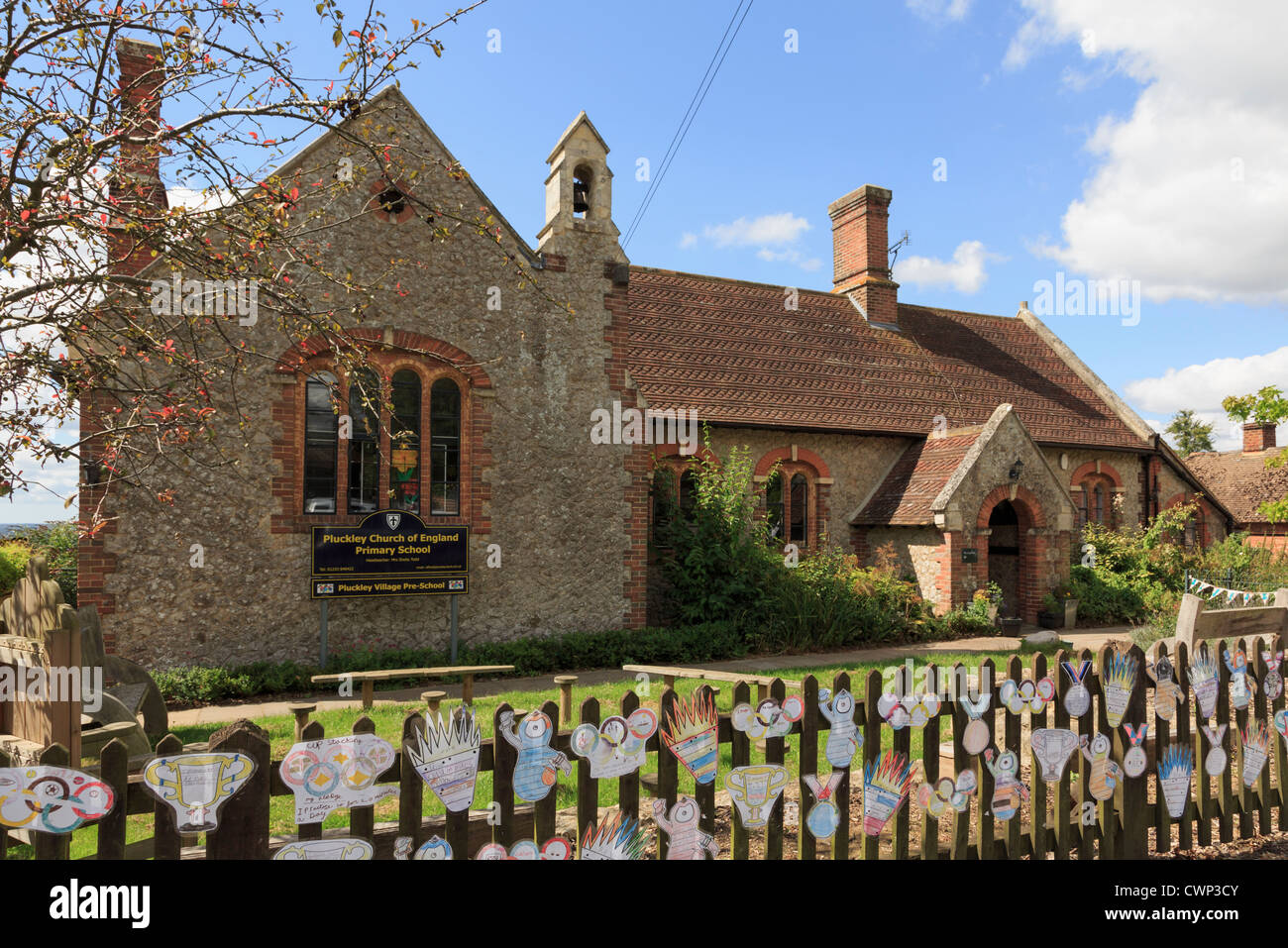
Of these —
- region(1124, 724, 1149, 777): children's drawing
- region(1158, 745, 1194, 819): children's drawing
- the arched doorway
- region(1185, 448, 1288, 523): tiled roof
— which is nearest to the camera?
region(1124, 724, 1149, 777): children's drawing

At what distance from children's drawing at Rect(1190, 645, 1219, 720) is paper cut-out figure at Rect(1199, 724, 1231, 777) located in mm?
91

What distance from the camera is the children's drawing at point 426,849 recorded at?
3.01m

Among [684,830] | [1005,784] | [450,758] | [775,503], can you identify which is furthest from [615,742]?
[775,503]

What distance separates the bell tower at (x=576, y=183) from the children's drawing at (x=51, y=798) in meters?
11.0

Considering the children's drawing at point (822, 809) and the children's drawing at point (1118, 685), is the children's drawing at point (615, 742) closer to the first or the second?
the children's drawing at point (822, 809)

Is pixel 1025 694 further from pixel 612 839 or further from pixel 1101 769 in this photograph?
pixel 612 839

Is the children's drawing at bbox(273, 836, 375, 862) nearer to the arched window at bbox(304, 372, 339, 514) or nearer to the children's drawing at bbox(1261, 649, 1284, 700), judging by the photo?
the children's drawing at bbox(1261, 649, 1284, 700)

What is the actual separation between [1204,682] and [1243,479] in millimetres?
30995

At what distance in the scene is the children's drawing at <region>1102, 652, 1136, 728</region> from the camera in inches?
179

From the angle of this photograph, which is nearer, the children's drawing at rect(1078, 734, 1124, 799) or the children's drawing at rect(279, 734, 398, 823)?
the children's drawing at rect(279, 734, 398, 823)

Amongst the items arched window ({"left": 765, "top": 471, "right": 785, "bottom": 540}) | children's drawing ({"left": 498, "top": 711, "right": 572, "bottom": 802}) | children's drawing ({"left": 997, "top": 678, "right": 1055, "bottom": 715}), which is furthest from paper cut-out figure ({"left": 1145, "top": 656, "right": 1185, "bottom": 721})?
arched window ({"left": 765, "top": 471, "right": 785, "bottom": 540})

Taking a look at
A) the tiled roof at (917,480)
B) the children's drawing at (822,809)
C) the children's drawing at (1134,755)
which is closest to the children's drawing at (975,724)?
the children's drawing at (822,809)

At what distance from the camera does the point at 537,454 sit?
12.0m

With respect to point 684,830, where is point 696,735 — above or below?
above
